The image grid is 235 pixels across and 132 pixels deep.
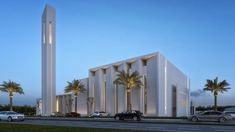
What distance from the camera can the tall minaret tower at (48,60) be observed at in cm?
8288

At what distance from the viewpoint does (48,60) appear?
83.1 meters

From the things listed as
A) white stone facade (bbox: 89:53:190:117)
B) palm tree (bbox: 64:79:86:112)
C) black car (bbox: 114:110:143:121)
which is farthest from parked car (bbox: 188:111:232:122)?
palm tree (bbox: 64:79:86:112)

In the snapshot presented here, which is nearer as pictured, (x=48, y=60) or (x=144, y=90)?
(x=144, y=90)

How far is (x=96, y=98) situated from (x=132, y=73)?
15681 mm

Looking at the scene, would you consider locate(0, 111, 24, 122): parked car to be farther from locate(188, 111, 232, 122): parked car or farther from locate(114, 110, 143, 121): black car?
locate(188, 111, 232, 122): parked car

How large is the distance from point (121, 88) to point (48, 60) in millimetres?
22575

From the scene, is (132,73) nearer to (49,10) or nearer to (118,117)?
(118,117)

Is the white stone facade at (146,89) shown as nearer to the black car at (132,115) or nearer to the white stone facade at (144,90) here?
the white stone facade at (144,90)

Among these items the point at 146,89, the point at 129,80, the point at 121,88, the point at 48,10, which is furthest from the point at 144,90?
the point at 48,10

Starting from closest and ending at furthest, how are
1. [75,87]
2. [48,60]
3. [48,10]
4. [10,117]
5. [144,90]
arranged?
[10,117]
[144,90]
[75,87]
[48,60]
[48,10]

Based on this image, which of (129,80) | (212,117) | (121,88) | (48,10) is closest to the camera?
(212,117)

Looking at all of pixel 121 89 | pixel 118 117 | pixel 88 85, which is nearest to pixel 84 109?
pixel 88 85

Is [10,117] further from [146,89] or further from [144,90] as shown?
[144,90]

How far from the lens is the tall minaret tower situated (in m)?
82.9
